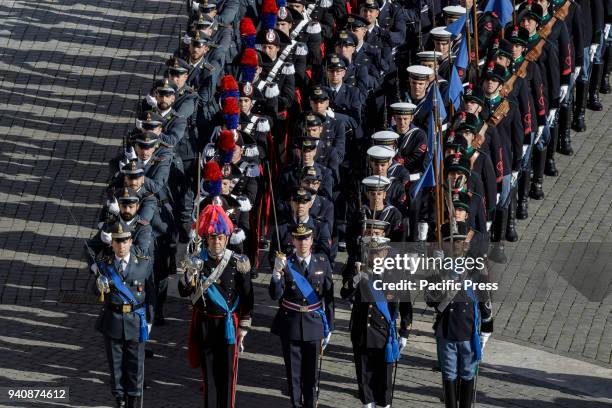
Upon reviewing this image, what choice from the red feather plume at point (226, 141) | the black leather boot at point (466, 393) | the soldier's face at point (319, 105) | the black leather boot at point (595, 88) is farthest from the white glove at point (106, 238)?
the black leather boot at point (595, 88)

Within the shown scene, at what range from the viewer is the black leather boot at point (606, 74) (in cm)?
2693

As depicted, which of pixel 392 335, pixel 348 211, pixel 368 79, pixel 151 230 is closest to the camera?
pixel 392 335

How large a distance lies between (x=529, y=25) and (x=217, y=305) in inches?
274

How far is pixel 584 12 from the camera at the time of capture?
83.6 feet

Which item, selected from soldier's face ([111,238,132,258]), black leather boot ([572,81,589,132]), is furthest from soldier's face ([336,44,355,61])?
soldier's face ([111,238,132,258])

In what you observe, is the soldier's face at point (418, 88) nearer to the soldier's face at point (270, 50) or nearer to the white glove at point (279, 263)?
the soldier's face at point (270, 50)

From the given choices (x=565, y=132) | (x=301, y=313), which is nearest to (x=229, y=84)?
(x=301, y=313)

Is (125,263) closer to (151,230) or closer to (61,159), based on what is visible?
(151,230)

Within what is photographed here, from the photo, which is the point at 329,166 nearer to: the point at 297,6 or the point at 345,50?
the point at 345,50

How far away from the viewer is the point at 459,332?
1853cm

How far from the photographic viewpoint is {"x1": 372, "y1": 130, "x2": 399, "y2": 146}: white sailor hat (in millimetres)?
21359

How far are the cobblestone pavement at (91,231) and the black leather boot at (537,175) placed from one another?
153 millimetres

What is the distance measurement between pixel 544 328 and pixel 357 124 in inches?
153

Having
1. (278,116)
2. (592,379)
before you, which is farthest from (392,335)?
(278,116)
